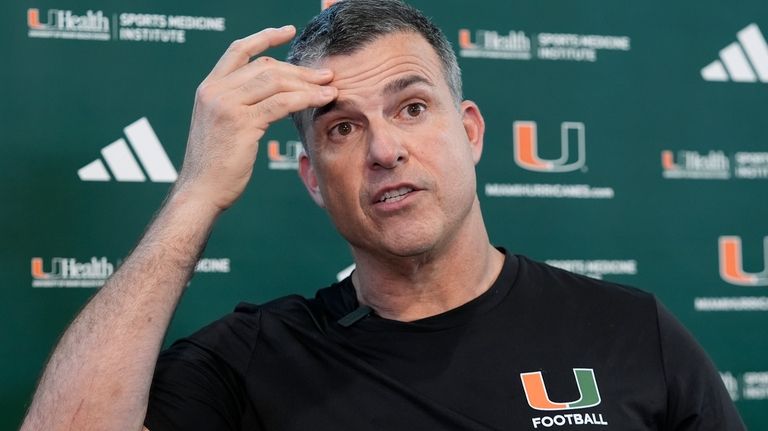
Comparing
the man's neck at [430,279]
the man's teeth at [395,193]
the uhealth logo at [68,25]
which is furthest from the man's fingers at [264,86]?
the uhealth logo at [68,25]

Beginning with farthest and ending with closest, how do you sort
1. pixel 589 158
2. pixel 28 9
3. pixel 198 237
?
pixel 589 158 < pixel 28 9 < pixel 198 237

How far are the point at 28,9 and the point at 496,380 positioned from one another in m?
1.42

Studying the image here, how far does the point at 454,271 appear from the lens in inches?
63.2

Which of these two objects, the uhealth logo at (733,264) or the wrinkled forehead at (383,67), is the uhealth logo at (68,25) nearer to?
the wrinkled forehead at (383,67)

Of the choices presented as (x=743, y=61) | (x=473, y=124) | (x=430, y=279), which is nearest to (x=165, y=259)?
(x=430, y=279)

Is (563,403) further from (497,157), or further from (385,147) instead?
(497,157)

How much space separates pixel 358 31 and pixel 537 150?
3.17 ft

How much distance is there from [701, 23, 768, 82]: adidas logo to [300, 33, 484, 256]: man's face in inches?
49.5

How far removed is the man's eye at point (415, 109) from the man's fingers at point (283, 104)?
0.15 m

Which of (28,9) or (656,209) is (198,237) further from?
(656,209)

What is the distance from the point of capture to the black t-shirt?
147 cm

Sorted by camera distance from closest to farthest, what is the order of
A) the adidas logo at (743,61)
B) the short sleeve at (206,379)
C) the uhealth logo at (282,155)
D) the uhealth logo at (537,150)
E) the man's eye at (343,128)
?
the short sleeve at (206,379) < the man's eye at (343,128) < the uhealth logo at (282,155) < the uhealth logo at (537,150) < the adidas logo at (743,61)

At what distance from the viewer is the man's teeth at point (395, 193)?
58.7 inches

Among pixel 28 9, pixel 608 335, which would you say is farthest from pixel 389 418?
pixel 28 9
